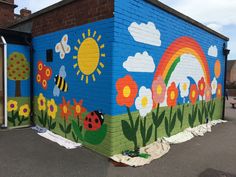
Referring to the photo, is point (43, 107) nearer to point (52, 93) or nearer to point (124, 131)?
point (52, 93)

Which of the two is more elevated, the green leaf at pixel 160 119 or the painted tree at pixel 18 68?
the painted tree at pixel 18 68

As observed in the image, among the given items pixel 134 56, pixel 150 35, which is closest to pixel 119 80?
pixel 134 56

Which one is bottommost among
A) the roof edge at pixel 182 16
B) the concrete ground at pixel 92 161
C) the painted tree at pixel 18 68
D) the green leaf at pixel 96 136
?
the concrete ground at pixel 92 161

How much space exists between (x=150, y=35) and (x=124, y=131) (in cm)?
235

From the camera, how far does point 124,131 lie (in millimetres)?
4828

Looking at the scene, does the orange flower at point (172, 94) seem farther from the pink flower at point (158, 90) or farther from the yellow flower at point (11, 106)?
the yellow flower at point (11, 106)

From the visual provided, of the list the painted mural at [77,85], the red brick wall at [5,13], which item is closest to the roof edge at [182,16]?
the painted mural at [77,85]

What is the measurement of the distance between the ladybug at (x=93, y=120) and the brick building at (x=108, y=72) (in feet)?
0.07

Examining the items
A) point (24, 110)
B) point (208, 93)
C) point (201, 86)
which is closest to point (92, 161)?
point (24, 110)

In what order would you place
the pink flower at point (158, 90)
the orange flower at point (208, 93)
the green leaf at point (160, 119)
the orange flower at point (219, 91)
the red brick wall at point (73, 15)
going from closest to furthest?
the red brick wall at point (73, 15) < the pink flower at point (158, 90) < the green leaf at point (160, 119) < the orange flower at point (208, 93) < the orange flower at point (219, 91)

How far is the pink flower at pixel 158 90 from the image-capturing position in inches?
220

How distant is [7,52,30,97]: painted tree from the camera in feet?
21.8

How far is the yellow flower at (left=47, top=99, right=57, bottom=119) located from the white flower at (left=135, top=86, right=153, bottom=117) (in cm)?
248

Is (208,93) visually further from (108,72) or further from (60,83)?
(60,83)
